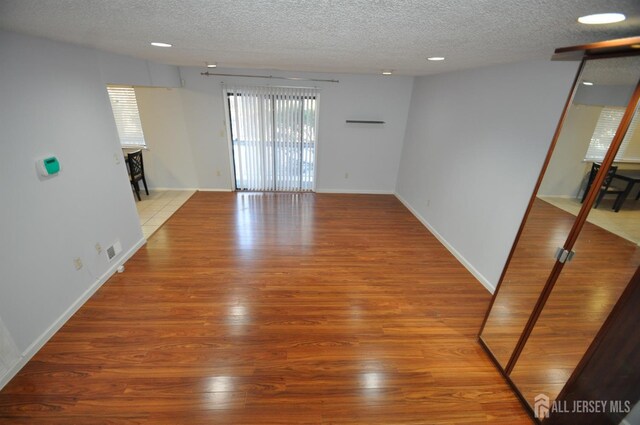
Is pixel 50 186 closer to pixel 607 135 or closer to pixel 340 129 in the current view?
pixel 607 135

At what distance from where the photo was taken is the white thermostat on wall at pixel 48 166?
80.0 inches

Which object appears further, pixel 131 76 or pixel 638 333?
pixel 131 76

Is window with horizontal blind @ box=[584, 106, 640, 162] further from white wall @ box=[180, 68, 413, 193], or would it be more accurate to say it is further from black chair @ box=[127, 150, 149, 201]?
black chair @ box=[127, 150, 149, 201]

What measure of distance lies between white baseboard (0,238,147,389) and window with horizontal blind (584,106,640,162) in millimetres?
3813

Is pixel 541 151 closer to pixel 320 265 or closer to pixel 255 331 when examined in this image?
pixel 320 265

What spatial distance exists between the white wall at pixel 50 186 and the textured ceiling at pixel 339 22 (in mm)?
380

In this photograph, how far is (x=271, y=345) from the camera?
2158mm

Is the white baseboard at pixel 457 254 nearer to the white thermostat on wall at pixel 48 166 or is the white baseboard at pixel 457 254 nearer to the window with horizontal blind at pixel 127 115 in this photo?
the white thermostat on wall at pixel 48 166

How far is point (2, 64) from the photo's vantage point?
1.77 metres

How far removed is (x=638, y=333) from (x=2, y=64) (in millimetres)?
3912

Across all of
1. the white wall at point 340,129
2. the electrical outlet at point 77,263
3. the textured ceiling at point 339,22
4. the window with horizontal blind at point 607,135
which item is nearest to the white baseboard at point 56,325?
the electrical outlet at point 77,263

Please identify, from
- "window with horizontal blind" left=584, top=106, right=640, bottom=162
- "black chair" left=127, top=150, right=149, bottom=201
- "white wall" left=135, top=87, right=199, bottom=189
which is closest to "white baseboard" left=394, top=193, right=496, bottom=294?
"window with horizontal blind" left=584, top=106, right=640, bottom=162

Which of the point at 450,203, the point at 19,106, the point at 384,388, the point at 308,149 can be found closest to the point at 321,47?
the point at 19,106
